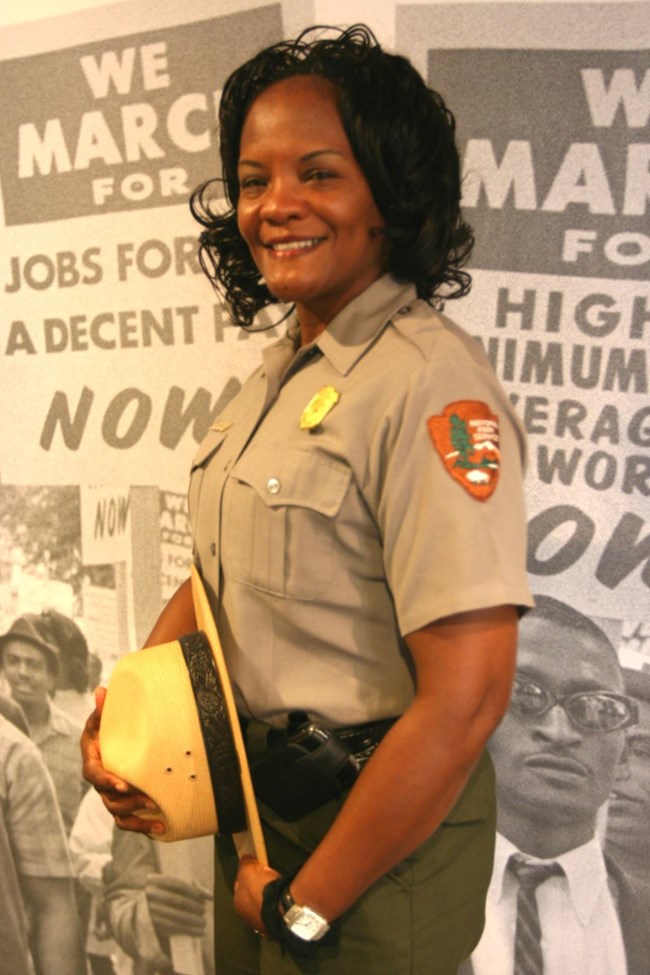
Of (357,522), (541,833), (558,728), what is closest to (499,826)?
(541,833)

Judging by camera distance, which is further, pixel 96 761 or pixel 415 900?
pixel 96 761

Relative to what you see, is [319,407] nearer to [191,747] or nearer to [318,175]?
[318,175]

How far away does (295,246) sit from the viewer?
985 millimetres

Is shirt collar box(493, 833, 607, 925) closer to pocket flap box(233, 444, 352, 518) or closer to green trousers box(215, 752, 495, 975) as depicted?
green trousers box(215, 752, 495, 975)

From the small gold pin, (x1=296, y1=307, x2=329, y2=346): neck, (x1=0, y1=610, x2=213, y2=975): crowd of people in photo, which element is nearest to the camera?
the small gold pin

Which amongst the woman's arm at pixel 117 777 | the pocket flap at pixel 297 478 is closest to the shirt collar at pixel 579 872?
the woman's arm at pixel 117 777

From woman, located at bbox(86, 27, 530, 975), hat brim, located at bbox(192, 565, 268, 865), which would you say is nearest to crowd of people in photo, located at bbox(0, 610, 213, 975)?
woman, located at bbox(86, 27, 530, 975)

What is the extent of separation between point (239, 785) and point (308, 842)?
0.30 ft

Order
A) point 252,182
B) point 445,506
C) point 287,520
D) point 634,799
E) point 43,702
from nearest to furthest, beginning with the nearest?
point 445,506, point 287,520, point 252,182, point 634,799, point 43,702

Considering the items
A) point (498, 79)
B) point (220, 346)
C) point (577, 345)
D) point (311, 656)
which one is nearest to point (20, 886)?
point (220, 346)

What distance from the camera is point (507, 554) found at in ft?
2.77

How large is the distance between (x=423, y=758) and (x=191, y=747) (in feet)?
0.83

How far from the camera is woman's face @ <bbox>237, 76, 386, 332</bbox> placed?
0.97 metres

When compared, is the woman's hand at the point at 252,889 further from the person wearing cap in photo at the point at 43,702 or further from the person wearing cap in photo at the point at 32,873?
the person wearing cap in photo at the point at 32,873
